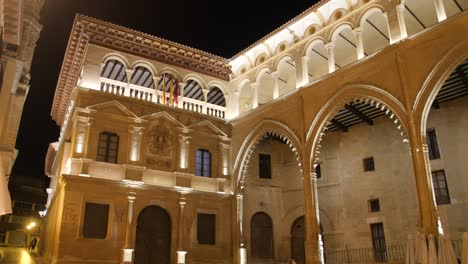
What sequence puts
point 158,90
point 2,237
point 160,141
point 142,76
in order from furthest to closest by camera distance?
point 2,237, point 142,76, point 158,90, point 160,141

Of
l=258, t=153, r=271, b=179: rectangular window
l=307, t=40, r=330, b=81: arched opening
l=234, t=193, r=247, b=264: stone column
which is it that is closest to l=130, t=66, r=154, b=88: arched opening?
l=258, t=153, r=271, b=179: rectangular window

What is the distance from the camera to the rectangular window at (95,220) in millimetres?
16766

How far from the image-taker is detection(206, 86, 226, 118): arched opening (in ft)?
72.5

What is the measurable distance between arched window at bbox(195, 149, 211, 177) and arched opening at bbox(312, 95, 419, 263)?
5.47 meters

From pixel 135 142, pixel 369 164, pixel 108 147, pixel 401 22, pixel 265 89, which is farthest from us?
pixel 265 89

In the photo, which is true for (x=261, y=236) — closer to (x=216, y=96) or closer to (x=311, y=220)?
(x=311, y=220)

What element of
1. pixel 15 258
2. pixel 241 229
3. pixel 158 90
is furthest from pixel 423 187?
pixel 15 258

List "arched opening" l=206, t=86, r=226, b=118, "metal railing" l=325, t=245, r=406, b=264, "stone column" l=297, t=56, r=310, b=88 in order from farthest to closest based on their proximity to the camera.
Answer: "arched opening" l=206, t=86, r=226, b=118
"stone column" l=297, t=56, r=310, b=88
"metal railing" l=325, t=245, r=406, b=264

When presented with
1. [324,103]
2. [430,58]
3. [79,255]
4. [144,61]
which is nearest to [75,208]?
[79,255]

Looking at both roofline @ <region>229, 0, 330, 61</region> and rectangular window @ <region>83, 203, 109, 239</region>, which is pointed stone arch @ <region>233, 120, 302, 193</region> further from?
rectangular window @ <region>83, 203, 109, 239</region>

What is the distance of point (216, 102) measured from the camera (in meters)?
25.2

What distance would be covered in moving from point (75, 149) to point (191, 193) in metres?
5.64

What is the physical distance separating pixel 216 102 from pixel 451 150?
43.0 feet

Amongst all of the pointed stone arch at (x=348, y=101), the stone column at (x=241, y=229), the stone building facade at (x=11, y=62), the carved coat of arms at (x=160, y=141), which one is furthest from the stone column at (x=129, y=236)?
the pointed stone arch at (x=348, y=101)
